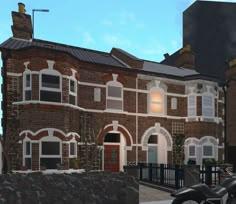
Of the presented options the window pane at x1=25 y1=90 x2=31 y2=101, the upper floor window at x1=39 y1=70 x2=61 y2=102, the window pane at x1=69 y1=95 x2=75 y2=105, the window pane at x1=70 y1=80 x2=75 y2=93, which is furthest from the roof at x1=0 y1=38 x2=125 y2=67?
the window pane at x1=25 y1=90 x2=31 y2=101

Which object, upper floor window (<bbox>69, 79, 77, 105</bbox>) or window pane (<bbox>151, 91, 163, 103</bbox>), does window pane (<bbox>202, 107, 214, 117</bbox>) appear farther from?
upper floor window (<bbox>69, 79, 77, 105</bbox>)

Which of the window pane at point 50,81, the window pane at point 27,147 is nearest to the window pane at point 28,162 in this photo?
the window pane at point 27,147

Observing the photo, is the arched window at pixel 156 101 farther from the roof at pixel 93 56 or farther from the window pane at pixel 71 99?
the window pane at pixel 71 99

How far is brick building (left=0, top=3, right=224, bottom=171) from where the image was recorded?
17844mm

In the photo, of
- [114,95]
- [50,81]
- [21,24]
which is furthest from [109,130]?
[21,24]

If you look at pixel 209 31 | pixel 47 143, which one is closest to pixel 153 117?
pixel 47 143

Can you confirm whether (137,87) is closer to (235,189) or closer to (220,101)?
(220,101)

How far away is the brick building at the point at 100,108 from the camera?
17.8m

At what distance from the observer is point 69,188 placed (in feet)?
36.6

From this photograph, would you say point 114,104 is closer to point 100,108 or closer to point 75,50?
point 100,108

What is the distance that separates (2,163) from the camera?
18281 mm

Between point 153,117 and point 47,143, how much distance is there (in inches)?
351

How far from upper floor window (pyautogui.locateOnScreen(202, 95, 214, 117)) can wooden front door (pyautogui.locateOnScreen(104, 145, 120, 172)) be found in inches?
301

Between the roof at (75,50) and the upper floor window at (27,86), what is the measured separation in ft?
5.62
